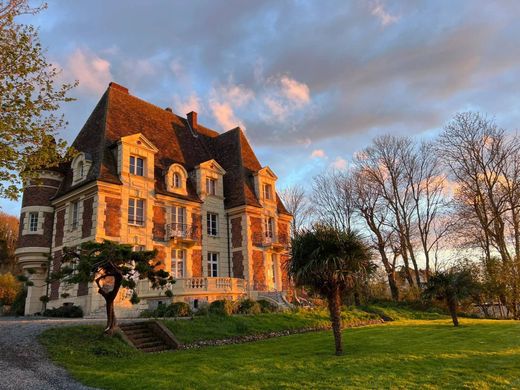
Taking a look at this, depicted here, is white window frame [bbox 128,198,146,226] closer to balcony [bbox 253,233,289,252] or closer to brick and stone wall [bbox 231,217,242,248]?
brick and stone wall [bbox 231,217,242,248]

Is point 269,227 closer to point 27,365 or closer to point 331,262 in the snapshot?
point 331,262

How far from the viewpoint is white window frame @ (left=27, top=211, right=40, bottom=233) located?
78.1ft

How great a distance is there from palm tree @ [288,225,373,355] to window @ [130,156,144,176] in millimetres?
13770

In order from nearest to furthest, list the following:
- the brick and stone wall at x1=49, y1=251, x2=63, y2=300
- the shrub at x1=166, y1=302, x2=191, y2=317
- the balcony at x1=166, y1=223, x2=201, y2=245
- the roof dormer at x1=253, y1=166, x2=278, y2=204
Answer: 1. the shrub at x1=166, y1=302, x2=191, y2=317
2. the brick and stone wall at x1=49, y1=251, x2=63, y2=300
3. the balcony at x1=166, y1=223, x2=201, y2=245
4. the roof dormer at x1=253, y1=166, x2=278, y2=204

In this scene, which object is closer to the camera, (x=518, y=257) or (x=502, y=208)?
(x=518, y=257)

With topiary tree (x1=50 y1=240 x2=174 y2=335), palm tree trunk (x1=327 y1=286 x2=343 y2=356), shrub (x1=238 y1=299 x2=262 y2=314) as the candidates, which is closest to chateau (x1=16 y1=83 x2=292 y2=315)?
shrub (x1=238 y1=299 x2=262 y2=314)

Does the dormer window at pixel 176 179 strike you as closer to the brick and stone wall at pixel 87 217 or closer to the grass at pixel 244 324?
the brick and stone wall at pixel 87 217

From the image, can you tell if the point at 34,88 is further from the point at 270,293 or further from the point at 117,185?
the point at 270,293

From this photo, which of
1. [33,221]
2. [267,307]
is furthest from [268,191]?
[33,221]

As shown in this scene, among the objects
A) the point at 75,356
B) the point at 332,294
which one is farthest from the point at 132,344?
the point at 332,294

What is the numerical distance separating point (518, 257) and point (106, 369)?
101ft

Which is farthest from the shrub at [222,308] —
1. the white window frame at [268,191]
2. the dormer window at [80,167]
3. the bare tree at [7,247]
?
the bare tree at [7,247]

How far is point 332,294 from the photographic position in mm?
12742

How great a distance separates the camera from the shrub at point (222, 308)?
19391 millimetres
